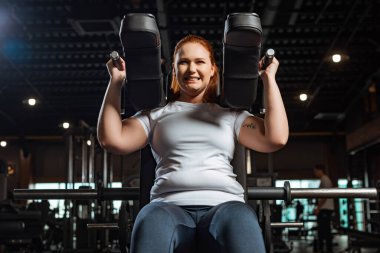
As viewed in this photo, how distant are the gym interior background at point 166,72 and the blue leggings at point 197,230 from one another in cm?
45

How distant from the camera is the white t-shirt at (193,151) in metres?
1.45

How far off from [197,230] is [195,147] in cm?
24

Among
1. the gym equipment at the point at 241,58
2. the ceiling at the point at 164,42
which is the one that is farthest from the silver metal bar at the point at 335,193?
the ceiling at the point at 164,42

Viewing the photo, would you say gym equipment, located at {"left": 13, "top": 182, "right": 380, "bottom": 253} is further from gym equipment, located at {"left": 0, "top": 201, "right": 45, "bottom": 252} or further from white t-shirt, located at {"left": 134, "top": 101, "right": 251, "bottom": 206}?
gym equipment, located at {"left": 0, "top": 201, "right": 45, "bottom": 252}

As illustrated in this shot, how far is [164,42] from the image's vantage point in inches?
297

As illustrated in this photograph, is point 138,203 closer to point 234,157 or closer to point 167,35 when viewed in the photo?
point 234,157

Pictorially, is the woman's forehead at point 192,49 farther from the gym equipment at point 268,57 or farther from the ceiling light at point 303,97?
the ceiling light at point 303,97

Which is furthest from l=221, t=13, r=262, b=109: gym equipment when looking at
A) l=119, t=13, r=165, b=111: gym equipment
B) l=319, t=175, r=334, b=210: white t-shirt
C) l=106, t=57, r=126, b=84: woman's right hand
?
A: l=319, t=175, r=334, b=210: white t-shirt

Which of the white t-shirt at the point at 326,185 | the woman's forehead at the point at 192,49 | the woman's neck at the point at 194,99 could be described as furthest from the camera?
the white t-shirt at the point at 326,185

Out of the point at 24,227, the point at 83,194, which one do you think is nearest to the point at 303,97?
the point at 83,194

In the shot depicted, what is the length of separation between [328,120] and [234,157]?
1288 centimetres

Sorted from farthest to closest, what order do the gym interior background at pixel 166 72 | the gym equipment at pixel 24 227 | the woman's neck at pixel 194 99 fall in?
the gym interior background at pixel 166 72 → the gym equipment at pixel 24 227 → the woman's neck at pixel 194 99

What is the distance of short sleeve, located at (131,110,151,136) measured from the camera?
1608 millimetres

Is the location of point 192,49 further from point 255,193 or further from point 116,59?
point 255,193
